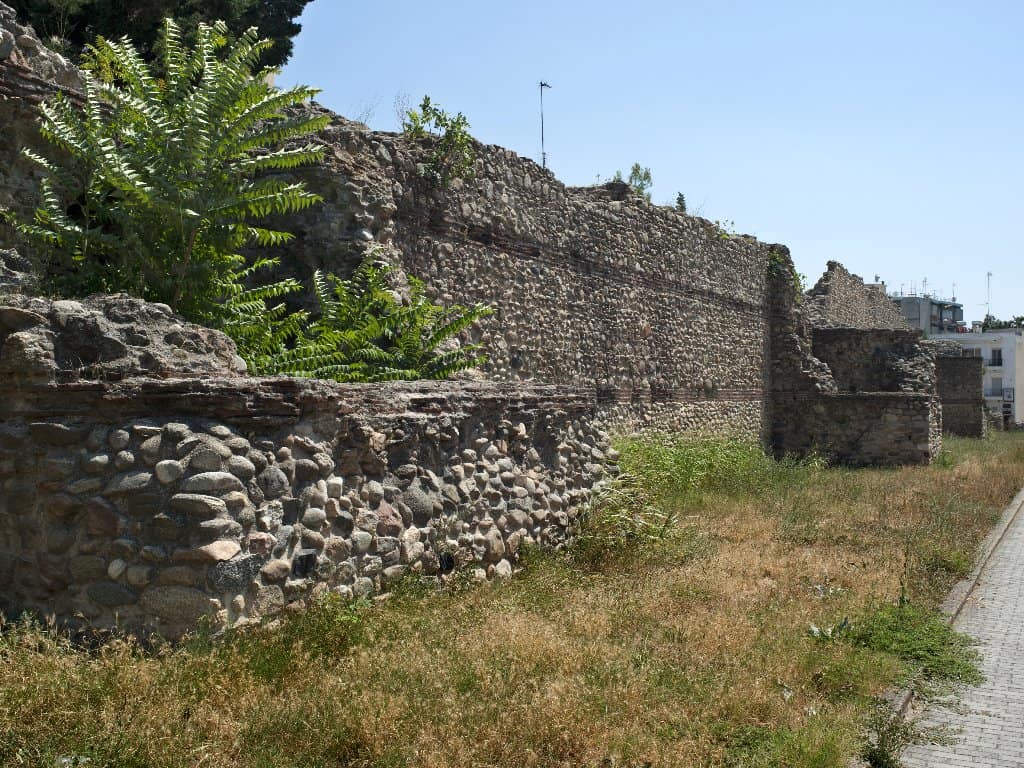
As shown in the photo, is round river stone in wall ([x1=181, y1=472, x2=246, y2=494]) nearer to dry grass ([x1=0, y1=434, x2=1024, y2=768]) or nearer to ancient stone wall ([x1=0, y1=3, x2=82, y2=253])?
dry grass ([x1=0, y1=434, x2=1024, y2=768])

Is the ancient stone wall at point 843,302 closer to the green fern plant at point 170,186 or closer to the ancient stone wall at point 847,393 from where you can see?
the ancient stone wall at point 847,393

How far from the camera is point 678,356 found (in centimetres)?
1511

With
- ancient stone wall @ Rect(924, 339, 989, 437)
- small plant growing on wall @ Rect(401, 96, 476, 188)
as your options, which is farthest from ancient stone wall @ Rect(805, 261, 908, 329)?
small plant growing on wall @ Rect(401, 96, 476, 188)

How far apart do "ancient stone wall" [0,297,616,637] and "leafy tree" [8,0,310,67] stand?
739cm

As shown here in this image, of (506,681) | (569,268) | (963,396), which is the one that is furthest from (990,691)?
(963,396)

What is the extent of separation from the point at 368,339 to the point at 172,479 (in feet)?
9.58

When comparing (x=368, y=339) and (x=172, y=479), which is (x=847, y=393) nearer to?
(x=368, y=339)

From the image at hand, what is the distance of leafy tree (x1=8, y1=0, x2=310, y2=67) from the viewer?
1316 centimetres

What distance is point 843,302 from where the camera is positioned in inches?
966

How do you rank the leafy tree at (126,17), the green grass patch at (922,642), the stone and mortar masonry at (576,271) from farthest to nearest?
the leafy tree at (126,17) < the stone and mortar masonry at (576,271) < the green grass patch at (922,642)

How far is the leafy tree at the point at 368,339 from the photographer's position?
6.63m

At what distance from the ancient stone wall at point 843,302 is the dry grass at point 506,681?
15.3 m

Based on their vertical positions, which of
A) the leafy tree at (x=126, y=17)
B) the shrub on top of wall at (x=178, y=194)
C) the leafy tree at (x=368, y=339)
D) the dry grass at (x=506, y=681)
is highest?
the leafy tree at (x=126, y=17)

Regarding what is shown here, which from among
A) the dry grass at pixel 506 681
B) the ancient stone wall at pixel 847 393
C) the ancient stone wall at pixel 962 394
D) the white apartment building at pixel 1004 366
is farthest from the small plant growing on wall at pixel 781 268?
the white apartment building at pixel 1004 366
